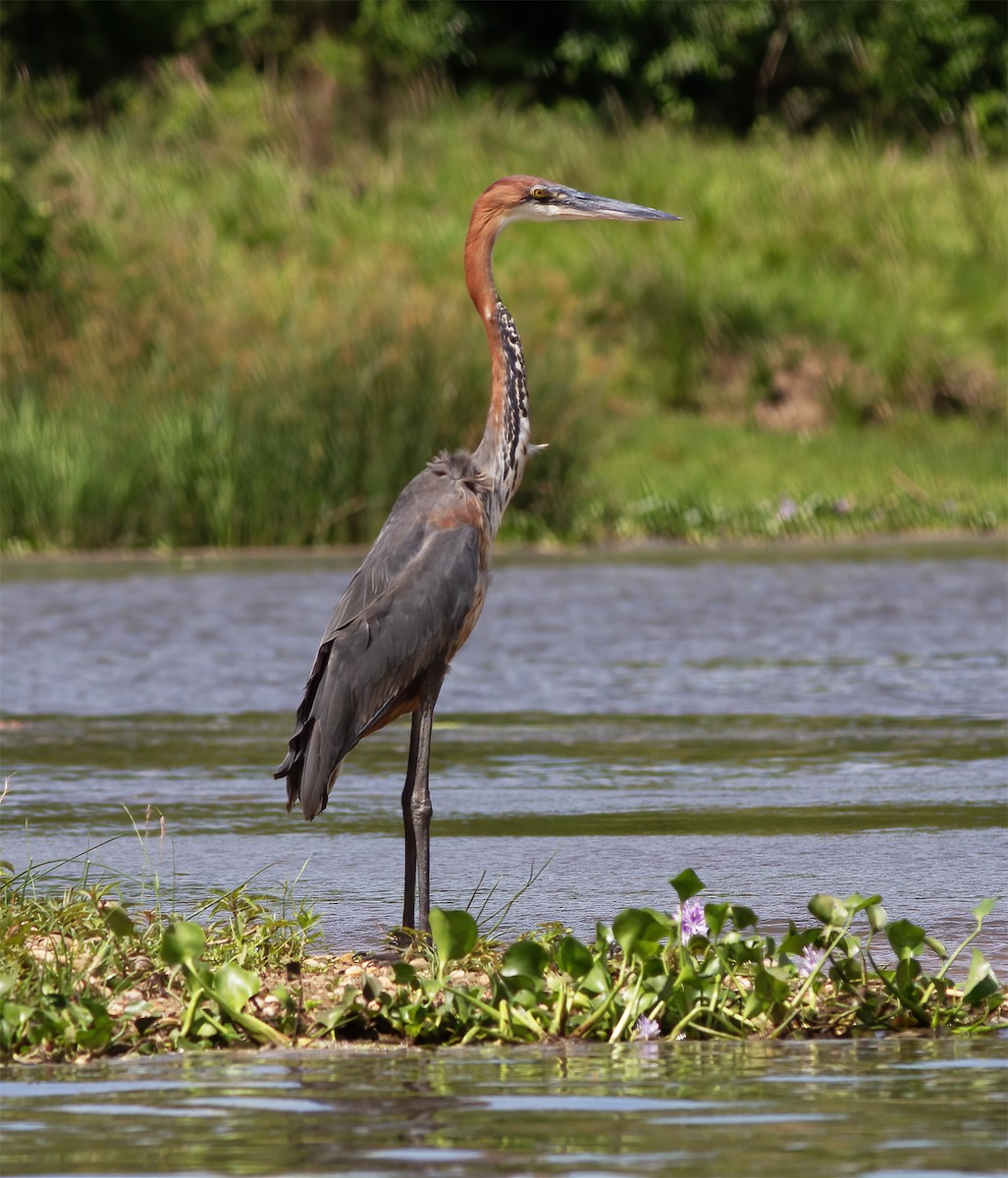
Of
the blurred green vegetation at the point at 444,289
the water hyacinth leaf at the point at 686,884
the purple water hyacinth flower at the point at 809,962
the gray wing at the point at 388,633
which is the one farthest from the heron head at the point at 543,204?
the blurred green vegetation at the point at 444,289

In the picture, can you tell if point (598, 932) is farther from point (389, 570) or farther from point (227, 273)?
point (227, 273)

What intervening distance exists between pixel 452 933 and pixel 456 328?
14357 mm

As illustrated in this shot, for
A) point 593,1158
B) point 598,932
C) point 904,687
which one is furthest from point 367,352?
point 593,1158

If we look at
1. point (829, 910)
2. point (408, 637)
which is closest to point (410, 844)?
point (408, 637)

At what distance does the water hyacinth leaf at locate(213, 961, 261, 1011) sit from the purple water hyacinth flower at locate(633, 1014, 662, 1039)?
0.73 metres

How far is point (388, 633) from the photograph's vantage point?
590 centimetres

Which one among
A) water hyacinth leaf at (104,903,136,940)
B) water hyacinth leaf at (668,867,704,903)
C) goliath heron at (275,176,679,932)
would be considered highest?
goliath heron at (275,176,679,932)

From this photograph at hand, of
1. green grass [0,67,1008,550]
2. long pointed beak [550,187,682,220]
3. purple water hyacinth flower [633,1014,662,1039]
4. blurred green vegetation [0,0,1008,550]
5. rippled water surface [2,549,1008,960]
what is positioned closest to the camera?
purple water hyacinth flower [633,1014,662,1039]

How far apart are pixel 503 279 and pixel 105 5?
1036 cm

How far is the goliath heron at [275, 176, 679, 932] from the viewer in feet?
19.2

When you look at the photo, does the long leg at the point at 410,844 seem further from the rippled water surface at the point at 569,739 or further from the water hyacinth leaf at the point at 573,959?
the water hyacinth leaf at the point at 573,959

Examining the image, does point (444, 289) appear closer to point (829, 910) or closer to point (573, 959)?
point (829, 910)

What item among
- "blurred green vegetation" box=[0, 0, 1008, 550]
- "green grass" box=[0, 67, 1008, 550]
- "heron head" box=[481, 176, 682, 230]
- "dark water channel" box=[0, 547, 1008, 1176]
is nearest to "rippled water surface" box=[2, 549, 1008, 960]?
"dark water channel" box=[0, 547, 1008, 1176]

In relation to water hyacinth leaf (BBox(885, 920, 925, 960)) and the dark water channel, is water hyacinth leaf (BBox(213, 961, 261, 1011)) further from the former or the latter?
water hyacinth leaf (BBox(885, 920, 925, 960))
